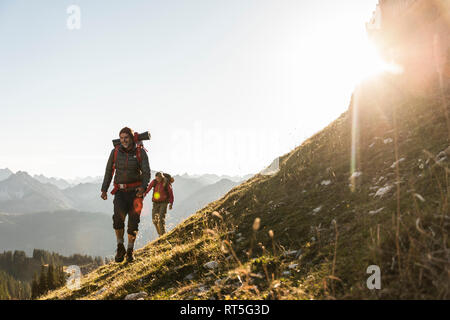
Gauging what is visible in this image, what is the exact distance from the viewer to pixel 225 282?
4.60 meters

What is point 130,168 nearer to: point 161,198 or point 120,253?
point 120,253

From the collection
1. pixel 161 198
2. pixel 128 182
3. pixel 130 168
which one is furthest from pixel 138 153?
pixel 161 198

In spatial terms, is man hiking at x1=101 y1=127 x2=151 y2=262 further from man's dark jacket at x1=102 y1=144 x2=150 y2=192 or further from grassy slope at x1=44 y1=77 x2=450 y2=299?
grassy slope at x1=44 y1=77 x2=450 y2=299

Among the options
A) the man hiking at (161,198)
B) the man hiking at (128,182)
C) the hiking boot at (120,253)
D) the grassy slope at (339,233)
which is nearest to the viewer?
the grassy slope at (339,233)

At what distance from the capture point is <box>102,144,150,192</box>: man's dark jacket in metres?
8.70

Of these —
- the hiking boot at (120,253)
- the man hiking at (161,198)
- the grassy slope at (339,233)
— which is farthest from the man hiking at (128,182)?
the man hiking at (161,198)

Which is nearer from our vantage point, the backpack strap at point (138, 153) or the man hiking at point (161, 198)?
the backpack strap at point (138, 153)

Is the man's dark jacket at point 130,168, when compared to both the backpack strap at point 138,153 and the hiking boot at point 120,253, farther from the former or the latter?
the hiking boot at point 120,253

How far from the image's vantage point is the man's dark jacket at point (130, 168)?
8.70 m

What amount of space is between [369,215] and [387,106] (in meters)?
8.19

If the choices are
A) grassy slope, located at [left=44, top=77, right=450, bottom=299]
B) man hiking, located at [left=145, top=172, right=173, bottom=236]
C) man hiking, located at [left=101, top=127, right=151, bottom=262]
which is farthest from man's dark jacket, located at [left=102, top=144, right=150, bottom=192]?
man hiking, located at [left=145, top=172, right=173, bottom=236]

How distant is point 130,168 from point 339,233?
636 cm

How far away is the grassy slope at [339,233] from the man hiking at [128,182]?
1.64 metres

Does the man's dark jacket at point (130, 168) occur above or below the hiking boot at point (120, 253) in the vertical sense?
above
